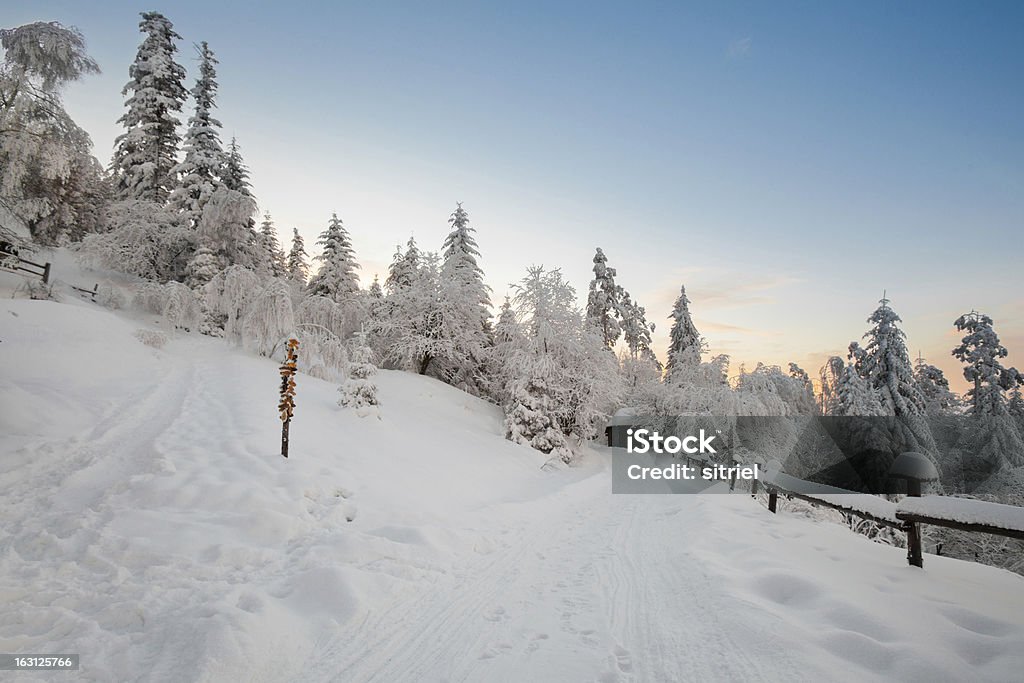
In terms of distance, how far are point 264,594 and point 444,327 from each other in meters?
22.1

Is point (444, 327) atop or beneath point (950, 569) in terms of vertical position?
atop

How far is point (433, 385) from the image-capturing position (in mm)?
23047

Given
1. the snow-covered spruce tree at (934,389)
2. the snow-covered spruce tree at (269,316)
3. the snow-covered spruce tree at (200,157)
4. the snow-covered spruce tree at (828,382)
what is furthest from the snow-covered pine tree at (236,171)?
the snow-covered spruce tree at (828,382)

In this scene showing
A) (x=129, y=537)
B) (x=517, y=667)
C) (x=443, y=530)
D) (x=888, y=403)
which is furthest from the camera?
(x=888, y=403)

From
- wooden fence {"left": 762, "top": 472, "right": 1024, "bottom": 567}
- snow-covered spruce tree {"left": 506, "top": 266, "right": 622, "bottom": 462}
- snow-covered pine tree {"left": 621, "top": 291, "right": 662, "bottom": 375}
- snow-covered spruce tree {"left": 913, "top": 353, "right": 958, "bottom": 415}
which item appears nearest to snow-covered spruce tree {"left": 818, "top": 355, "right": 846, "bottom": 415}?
snow-covered spruce tree {"left": 913, "top": 353, "right": 958, "bottom": 415}

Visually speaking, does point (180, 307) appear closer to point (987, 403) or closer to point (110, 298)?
point (110, 298)

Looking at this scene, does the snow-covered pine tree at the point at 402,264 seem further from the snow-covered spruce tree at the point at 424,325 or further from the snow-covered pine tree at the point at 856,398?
the snow-covered pine tree at the point at 856,398

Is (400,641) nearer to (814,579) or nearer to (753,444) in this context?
(814,579)

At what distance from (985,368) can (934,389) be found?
2234 cm

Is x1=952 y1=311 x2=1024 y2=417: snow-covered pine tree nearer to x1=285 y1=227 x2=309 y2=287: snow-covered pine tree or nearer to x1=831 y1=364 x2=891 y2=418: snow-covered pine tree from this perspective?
→ x1=831 y1=364 x2=891 y2=418: snow-covered pine tree

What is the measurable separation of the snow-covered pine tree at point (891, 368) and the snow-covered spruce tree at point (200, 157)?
4193cm

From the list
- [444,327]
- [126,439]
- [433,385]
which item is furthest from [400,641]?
[444,327]

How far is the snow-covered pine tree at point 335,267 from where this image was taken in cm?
3366

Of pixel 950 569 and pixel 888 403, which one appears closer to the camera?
pixel 950 569
